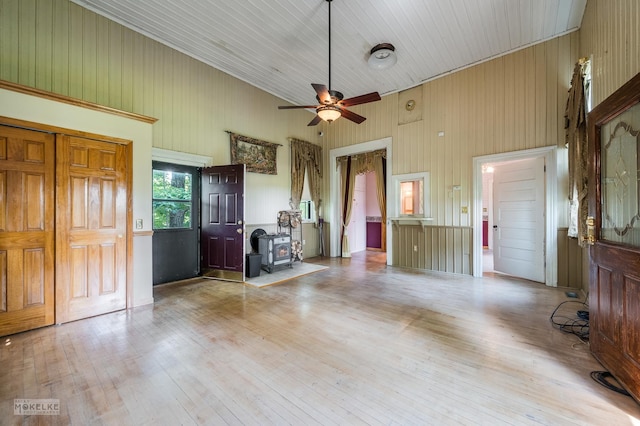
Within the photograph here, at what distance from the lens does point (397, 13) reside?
377 cm

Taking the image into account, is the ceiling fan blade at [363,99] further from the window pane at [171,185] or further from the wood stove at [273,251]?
the window pane at [171,185]

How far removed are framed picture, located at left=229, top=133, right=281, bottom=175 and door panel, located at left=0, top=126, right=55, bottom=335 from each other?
9.75ft

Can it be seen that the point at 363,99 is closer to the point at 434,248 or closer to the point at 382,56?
the point at 382,56

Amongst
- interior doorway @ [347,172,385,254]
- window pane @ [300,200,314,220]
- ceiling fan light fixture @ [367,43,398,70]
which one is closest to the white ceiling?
ceiling fan light fixture @ [367,43,398,70]

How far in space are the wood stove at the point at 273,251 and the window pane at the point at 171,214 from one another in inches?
59.5

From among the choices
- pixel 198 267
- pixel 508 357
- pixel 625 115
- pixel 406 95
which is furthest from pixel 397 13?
pixel 198 267

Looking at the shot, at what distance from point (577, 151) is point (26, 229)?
6809 millimetres

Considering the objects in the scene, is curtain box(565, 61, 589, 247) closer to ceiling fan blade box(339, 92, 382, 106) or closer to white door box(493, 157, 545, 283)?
white door box(493, 157, 545, 283)

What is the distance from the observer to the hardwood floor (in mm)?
1676

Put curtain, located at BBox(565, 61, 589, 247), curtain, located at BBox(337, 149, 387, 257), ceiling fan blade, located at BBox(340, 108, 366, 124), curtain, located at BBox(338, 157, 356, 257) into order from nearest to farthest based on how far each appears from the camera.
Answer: curtain, located at BBox(565, 61, 589, 247), ceiling fan blade, located at BBox(340, 108, 366, 124), curtain, located at BBox(337, 149, 387, 257), curtain, located at BBox(338, 157, 356, 257)

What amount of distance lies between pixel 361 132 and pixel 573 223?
15.1 ft

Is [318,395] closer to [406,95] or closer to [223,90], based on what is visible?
[223,90]

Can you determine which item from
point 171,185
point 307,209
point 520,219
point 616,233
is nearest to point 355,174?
point 307,209

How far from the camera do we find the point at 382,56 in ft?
15.1
